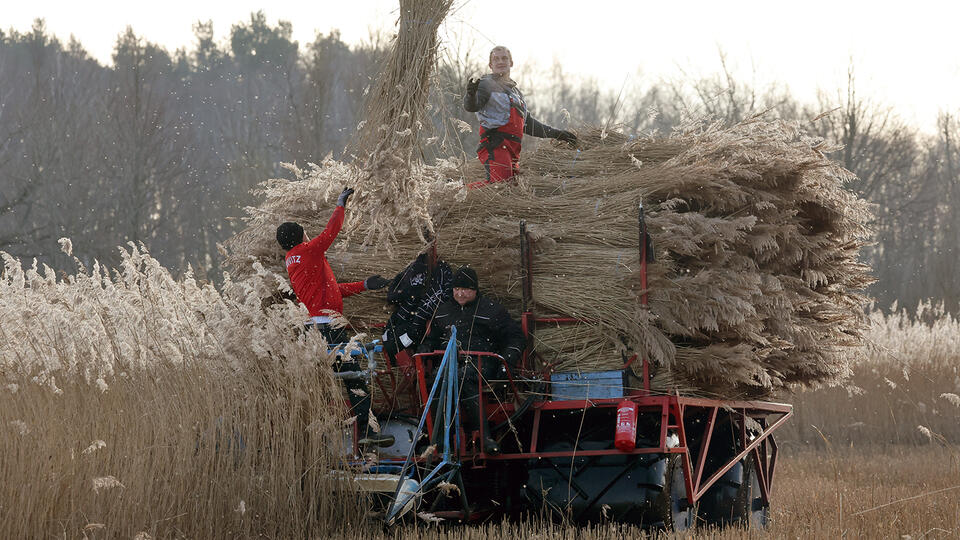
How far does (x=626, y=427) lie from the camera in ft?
23.4

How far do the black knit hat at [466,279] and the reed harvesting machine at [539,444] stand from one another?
35 cm

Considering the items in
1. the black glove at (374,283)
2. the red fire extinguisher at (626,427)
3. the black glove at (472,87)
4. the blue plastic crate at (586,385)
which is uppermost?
the black glove at (472,87)

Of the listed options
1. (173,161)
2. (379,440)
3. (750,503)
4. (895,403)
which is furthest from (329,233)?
(173,161)

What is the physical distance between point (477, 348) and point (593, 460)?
1.06m

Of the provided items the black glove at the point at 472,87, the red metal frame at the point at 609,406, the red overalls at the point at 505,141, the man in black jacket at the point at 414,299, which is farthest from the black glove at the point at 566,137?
the man in black jacket at the point at 414,299

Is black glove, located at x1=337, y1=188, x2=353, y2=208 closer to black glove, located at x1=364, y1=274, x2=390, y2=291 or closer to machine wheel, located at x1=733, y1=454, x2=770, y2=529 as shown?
black glove, located at x1=364, y1=274, x2=390, y2=291

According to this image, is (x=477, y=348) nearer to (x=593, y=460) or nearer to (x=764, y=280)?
(x=593, y=460)

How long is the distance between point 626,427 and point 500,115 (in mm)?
3460

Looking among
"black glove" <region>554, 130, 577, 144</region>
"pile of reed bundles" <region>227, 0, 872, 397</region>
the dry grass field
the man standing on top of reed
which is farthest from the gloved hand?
"black glove" <region>554, 130, 577, 144</region>

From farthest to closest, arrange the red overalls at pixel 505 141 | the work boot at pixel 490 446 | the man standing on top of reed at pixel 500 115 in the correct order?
the man standing on top of reed at pixel 500 115
the red overalls at pixel 505 141
the work boot at pixel 490 446

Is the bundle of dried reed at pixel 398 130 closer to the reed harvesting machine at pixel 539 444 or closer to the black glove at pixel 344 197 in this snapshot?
the black glove at pixel 344 197

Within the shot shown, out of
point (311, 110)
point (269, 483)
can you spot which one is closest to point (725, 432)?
point (269, 483)

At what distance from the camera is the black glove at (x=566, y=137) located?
9.66 meters

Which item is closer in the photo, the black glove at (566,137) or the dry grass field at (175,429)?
the dry grass field at (175,429)
